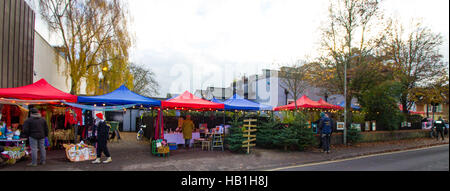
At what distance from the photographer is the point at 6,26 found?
1153 cm

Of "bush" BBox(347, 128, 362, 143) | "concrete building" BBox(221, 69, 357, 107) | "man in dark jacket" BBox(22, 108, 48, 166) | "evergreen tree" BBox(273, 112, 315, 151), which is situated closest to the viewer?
"man in dark jacket" BBox(22, 108, 48, 166)

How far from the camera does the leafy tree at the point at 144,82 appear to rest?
34.4 m

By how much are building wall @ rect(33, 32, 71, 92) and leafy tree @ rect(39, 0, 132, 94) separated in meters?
1.31

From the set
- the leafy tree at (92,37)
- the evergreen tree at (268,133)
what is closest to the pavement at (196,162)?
the evergreen tree at (268,133)

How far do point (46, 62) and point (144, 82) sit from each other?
754 inches

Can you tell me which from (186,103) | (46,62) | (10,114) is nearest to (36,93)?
(10,114)

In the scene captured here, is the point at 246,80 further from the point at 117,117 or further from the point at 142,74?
the point at 117,117

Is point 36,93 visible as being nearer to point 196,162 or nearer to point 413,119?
point 196,162

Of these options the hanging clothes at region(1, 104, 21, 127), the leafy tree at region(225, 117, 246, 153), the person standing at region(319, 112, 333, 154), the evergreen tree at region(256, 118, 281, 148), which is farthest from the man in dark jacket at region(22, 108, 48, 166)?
the person standing at region(319, 112, 333, 154)

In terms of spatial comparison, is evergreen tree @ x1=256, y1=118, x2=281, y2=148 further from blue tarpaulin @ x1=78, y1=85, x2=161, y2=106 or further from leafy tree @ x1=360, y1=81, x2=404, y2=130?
leafy tree @ x1=360, y1=81, x2=404, y2=130

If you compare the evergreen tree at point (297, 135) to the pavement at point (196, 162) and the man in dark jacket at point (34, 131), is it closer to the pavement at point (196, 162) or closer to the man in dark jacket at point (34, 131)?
the pavement at point (196, 162)

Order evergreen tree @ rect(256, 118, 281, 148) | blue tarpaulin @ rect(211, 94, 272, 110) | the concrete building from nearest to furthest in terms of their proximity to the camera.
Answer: evergreen tree @ rect(256, 118, 281, 148) < blue tarpaulin @ rect(211, 94, 272, 110) < the concrete building

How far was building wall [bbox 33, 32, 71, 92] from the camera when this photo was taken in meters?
14.8

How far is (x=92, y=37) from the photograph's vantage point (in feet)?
48.3
